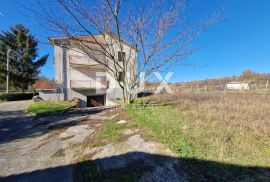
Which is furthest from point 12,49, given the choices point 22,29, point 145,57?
point 145,57

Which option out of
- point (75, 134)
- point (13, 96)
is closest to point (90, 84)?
point (13, 96)

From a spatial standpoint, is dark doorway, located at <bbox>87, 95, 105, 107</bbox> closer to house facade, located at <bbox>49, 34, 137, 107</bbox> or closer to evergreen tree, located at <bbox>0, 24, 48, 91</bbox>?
house facade, located at <bbox>49, 34, 137, 107</bbox>

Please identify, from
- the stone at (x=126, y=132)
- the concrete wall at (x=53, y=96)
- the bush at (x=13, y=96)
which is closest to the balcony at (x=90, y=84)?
the concrete wall at (x=53, y=96)

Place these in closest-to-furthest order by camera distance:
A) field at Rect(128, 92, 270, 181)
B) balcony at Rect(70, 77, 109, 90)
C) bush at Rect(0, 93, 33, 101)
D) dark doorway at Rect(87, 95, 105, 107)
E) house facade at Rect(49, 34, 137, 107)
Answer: field at Rect(128, 92, 270, 181) → house facade at Rect(49, 34, 137, 107) → balcony at Rect(70, 77, 109, 90) → dark doorway at Rect(87, 95, 105, 107) → bush at Rect(0, 93, 33, 101)

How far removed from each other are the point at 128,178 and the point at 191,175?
974 mm

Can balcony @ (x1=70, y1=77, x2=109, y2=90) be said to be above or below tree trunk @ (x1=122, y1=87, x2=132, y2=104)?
above

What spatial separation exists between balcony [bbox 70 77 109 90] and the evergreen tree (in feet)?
44.1

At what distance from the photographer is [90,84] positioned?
18.1m

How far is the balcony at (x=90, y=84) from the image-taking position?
56.3ft

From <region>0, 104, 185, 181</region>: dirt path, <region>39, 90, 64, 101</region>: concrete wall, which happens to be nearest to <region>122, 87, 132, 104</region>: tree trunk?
<region>0, 104, 185, 181</region>: dirt path

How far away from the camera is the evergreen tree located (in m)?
25.3

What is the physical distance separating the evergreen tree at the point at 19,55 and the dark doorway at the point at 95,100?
1367 centimetres

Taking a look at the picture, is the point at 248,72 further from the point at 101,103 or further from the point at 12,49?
the point at 12,49

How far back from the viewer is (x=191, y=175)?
275 cm
